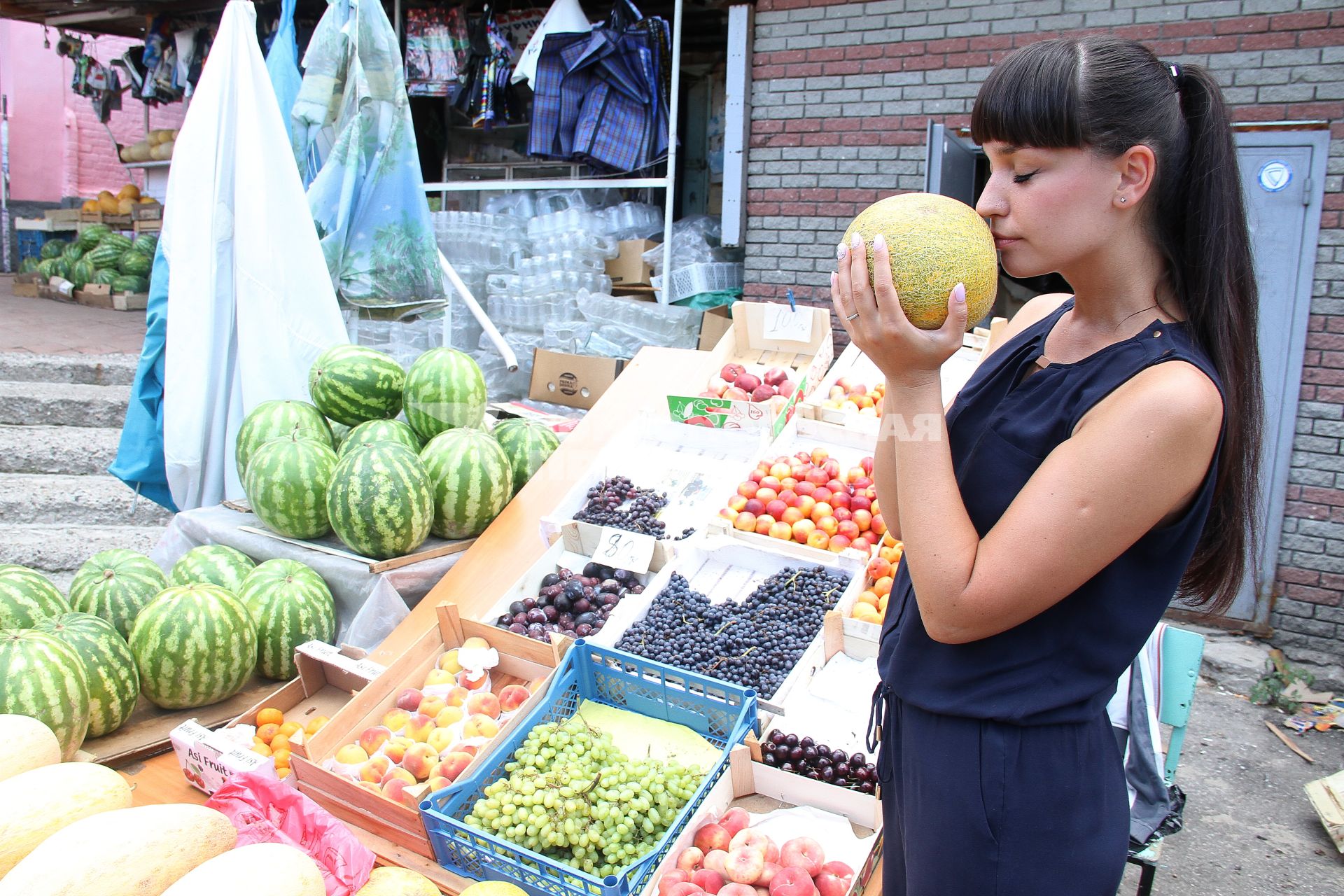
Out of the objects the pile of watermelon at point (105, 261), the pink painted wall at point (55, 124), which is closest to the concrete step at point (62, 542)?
the pile of watermelon at point (105, 261)

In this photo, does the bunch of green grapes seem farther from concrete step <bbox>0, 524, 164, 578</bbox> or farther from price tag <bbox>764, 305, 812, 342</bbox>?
concrete step <bbox>0, 524, 164, 578</bbox>

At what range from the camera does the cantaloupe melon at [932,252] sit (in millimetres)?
1129

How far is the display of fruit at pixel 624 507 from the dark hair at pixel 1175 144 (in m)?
2.03

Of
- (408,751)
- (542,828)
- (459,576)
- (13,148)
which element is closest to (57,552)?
(459,576)

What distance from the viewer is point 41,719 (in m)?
2.03

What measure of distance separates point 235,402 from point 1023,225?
3.70 metres

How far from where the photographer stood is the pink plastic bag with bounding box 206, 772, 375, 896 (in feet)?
4.60

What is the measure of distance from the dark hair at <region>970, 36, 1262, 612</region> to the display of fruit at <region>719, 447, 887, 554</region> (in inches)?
70.8

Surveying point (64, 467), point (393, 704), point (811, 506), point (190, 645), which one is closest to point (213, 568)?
point (190, 645)

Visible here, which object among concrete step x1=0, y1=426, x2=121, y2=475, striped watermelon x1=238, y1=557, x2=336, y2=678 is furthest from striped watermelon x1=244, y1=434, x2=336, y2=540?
concrete step x1=0, y1=426, x2=121, y2=475

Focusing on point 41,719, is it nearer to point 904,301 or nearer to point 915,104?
point 904,301

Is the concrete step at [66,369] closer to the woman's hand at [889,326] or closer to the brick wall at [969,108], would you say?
the brick wall at [969,108]

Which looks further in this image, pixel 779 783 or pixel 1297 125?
pixel 1297 125

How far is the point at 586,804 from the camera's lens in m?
1.80
